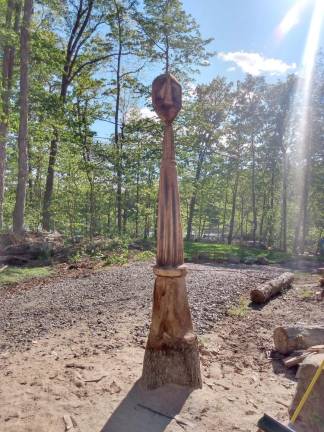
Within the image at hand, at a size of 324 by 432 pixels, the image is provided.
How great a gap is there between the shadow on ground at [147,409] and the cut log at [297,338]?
160cm

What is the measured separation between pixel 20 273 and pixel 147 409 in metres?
6.38

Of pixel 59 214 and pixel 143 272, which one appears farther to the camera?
pixel 59 214

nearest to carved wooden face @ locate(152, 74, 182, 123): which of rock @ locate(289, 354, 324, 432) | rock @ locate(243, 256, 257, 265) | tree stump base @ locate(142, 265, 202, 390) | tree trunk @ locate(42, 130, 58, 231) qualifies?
tree stump base @ locate(142, 265, 202, 390)

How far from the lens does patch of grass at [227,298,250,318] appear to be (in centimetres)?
548

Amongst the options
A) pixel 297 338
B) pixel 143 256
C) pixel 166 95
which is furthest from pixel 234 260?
pixel 166 95

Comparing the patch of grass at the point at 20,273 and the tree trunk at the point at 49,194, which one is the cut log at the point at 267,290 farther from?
the tree trunk at the point at 49,194

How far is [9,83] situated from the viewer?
11.9 m

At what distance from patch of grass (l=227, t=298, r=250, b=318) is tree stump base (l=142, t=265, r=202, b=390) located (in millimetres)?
2781

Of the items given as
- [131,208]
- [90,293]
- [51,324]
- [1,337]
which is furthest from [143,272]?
[131,208]

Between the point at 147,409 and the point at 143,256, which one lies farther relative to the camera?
the point at 143,256

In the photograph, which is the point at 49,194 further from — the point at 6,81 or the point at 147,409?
the point at 147,409

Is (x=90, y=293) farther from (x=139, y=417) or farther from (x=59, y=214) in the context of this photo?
(x=59, y=214)

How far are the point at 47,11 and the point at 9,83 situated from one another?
4.93 meters

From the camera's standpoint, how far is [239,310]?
5.73m
